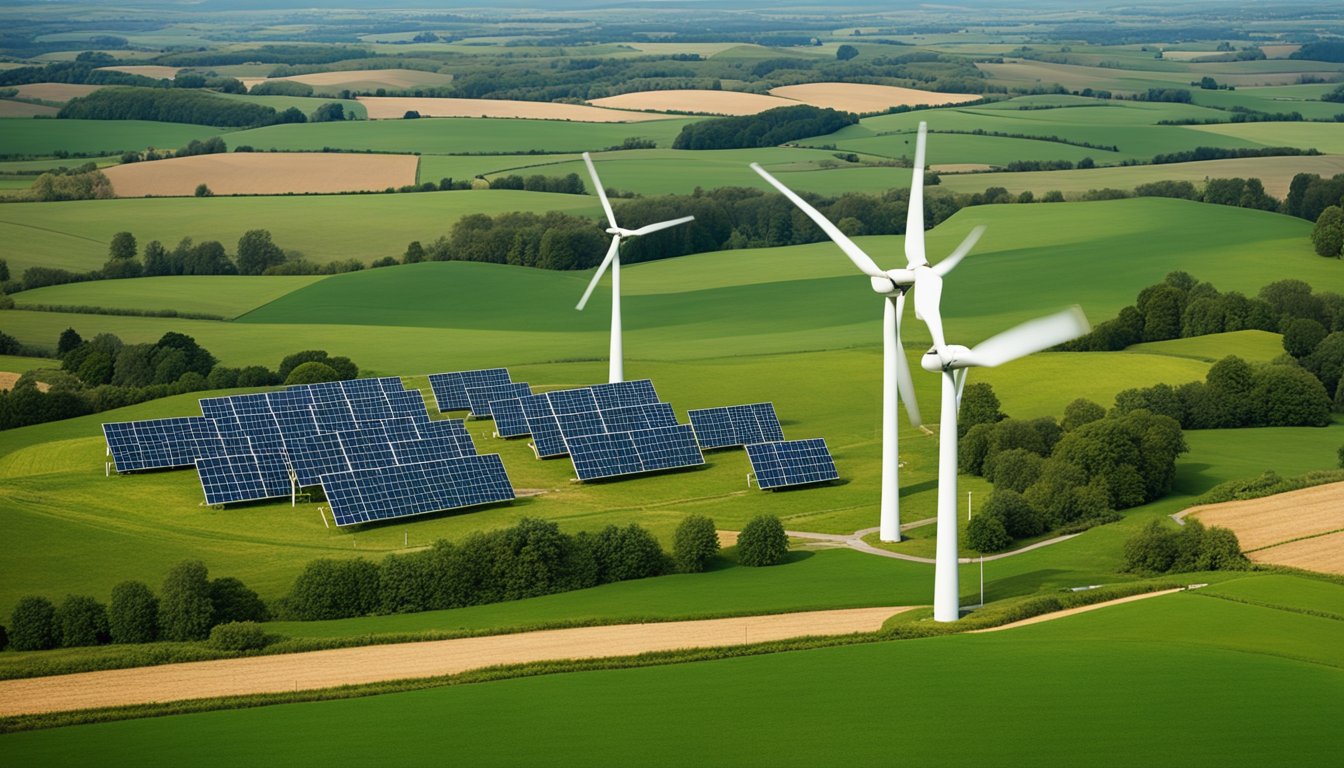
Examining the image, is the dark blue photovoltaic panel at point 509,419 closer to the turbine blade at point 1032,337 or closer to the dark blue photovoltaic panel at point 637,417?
the dark blue photovoltaic panel at point 637,417

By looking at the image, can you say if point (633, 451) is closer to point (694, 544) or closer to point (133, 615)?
point (694, 544)

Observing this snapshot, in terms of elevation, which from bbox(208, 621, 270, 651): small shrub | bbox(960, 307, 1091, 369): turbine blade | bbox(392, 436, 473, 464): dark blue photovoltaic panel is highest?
bbox(960, 307, 1091, 369): turbine blade

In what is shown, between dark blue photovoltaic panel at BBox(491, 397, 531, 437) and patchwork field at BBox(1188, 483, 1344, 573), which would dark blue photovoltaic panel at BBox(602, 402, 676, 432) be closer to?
dark blue photovoltaic panel at BBox(491, 397, 531, 437)

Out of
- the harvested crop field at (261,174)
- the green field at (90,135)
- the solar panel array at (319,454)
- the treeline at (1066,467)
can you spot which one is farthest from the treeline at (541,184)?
the treeline at (1066,467)

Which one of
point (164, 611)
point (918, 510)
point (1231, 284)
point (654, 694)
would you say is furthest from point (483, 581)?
point (1231, 284)

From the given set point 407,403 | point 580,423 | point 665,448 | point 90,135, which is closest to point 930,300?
A: point 665,448

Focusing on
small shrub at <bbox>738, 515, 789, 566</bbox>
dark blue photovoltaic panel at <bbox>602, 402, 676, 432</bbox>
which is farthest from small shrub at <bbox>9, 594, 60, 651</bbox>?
dark blue photovoltaic panel at <bbox>602, 402, 676, 432</bbox>
